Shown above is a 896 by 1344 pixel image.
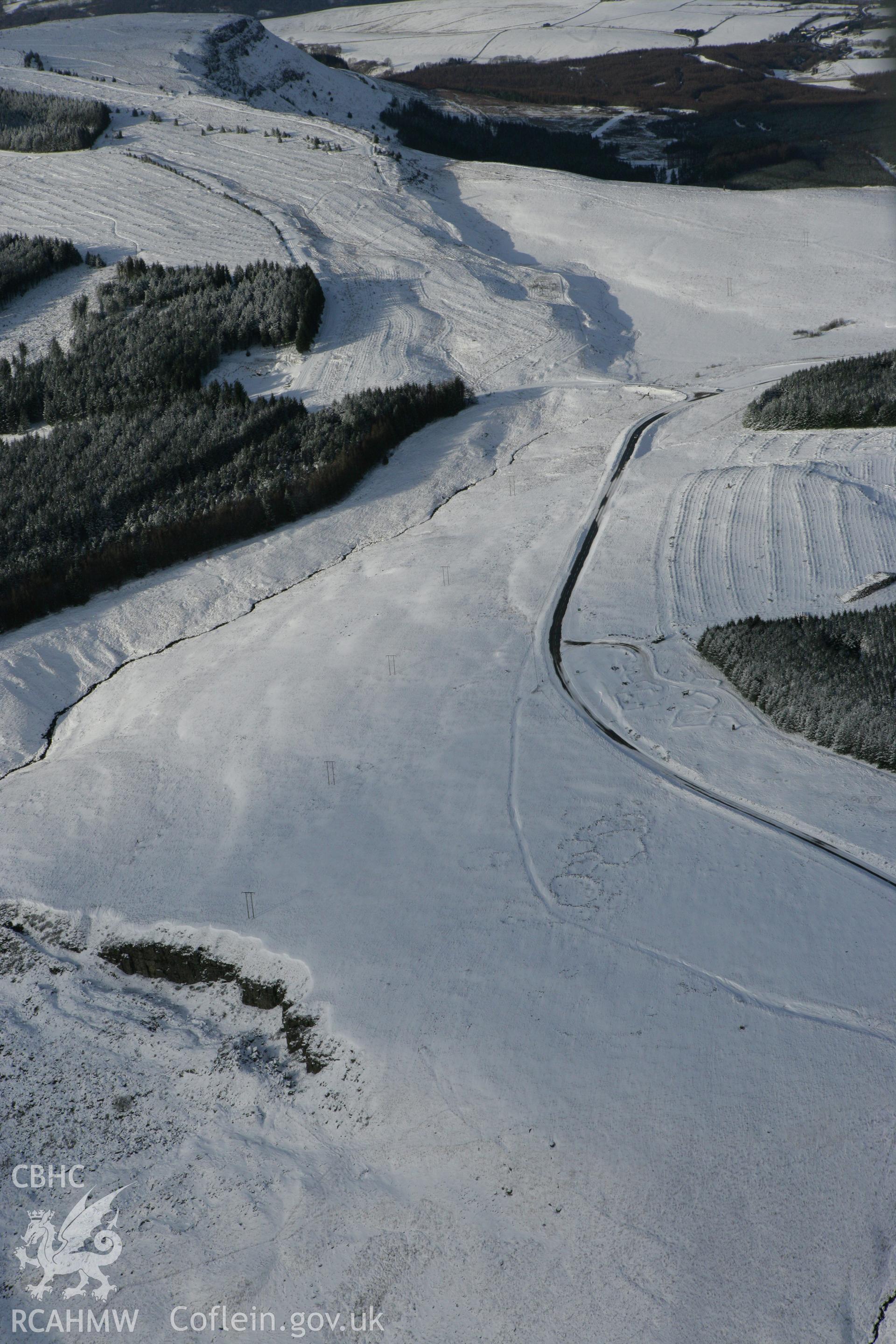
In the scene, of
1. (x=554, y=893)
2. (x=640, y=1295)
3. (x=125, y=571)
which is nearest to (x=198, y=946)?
(x=554, y=893)

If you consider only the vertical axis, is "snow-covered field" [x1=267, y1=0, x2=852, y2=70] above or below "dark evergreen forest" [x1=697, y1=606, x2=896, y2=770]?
above

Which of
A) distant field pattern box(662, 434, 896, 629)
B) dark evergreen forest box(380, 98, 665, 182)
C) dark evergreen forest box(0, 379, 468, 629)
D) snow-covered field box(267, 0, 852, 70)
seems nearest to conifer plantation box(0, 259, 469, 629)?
dark evergreen forest box(0, 379, 468, 629)

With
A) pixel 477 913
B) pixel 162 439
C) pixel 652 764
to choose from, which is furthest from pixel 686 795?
pixel 162 439

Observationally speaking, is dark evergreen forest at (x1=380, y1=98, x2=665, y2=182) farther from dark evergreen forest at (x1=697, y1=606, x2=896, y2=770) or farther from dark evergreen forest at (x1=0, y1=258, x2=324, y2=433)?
dark evergreen forest at (x1=697, y1=606, x2=896, y2=770)

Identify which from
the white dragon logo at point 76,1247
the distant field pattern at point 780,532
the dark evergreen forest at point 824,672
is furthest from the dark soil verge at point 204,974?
the distant field pattern at point 780,532

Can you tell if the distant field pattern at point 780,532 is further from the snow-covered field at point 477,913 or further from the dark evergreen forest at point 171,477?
the dark evergreen forest at point 171,477

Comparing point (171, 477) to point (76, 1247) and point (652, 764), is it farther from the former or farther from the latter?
point (76, 1247)

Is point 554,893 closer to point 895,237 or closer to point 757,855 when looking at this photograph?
point 757,855
